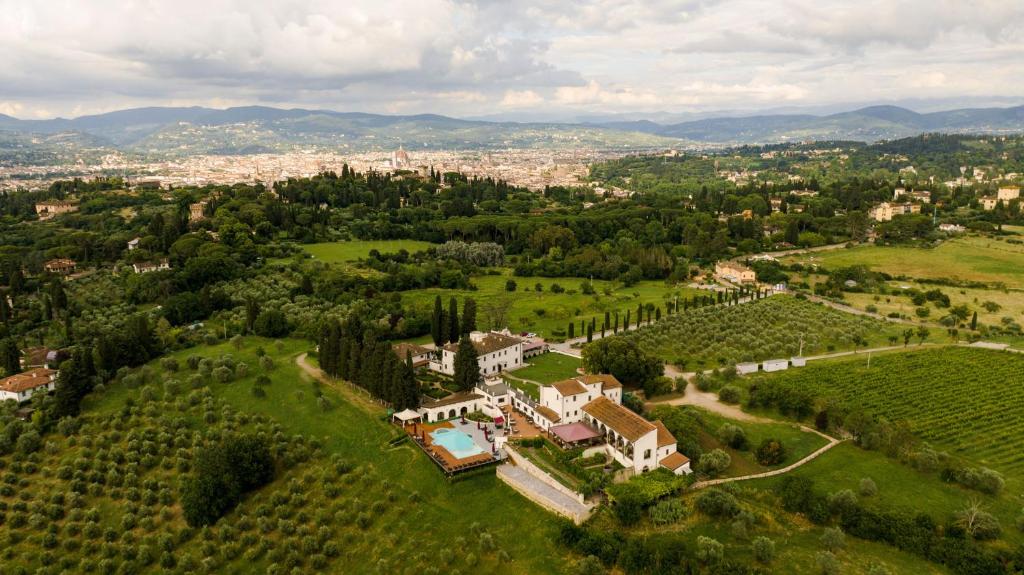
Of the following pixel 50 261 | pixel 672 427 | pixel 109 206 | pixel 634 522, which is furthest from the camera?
pixel 109 206

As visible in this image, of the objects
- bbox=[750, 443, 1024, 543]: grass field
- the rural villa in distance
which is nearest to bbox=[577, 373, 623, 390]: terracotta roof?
the rural villa in distance

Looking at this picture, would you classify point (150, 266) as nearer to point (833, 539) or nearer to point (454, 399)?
point (454, 399)

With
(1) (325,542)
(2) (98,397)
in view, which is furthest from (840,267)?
(2) (98,397)

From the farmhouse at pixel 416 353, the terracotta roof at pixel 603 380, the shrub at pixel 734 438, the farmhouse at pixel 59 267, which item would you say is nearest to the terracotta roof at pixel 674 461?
the shrub at pixel 734 438

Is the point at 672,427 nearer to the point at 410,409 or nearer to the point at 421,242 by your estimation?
the point at 410,409

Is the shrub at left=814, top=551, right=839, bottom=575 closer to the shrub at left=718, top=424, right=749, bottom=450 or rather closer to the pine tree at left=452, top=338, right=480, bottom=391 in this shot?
the shrub at left=718, top=424, right=749, bottom=450
